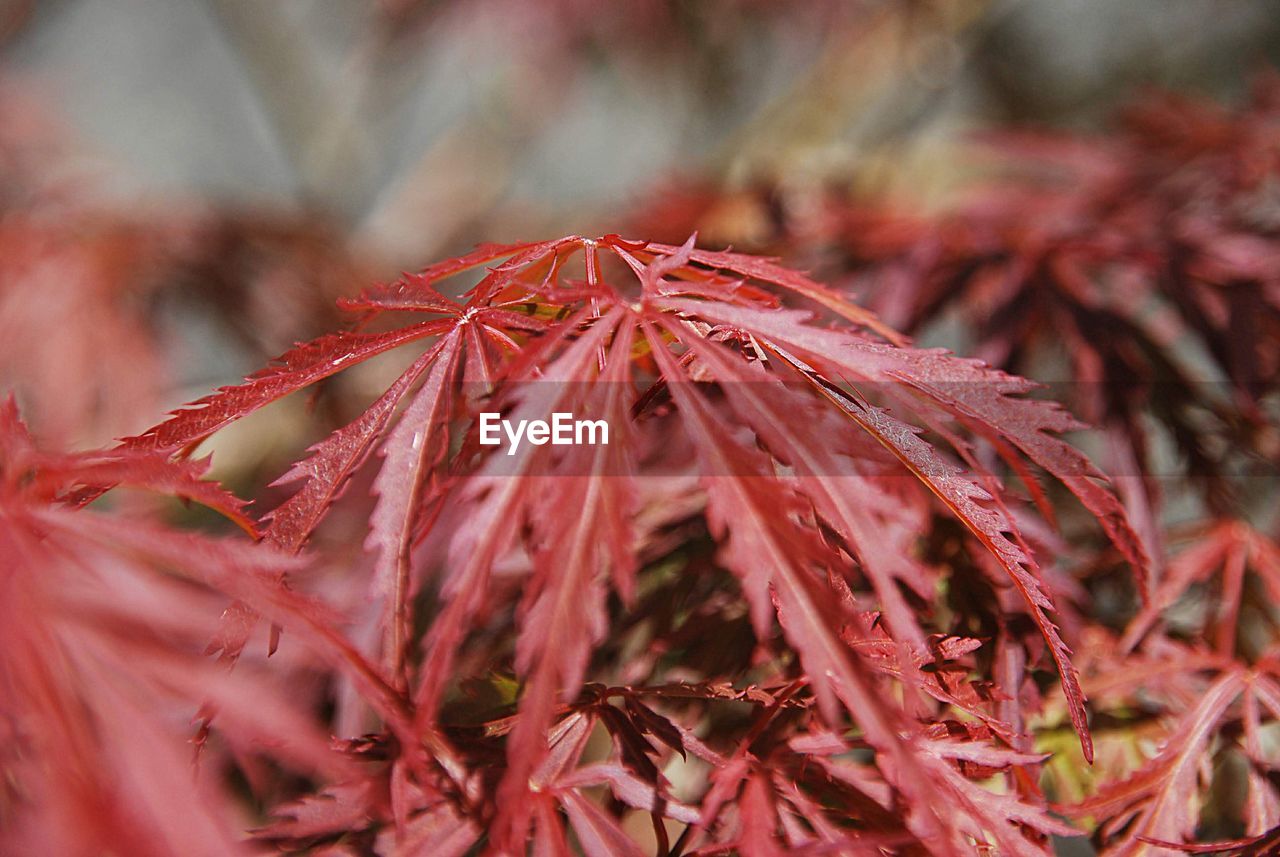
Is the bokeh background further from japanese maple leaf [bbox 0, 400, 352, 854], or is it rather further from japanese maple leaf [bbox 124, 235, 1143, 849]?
japanese maple leaf [bbox 0, 400, 352, 854]

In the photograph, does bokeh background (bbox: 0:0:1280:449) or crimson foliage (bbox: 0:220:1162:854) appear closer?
crimson foliage (bbox: 0:220:1162:854)

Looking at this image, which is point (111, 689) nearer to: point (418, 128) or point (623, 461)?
point (623, 461)

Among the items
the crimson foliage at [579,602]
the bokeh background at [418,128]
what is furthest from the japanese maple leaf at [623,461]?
the bokeh background at [418,128]

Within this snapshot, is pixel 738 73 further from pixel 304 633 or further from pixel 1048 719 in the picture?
pixel 304 633

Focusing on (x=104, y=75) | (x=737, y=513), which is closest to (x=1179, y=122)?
(x=737, y=513)

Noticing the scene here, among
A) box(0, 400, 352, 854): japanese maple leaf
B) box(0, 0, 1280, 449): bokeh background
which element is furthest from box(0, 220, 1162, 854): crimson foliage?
box(0, 0, 1280, 449): bokeh background

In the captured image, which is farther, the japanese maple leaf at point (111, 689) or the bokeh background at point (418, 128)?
the bokeh background at point (418, 128)

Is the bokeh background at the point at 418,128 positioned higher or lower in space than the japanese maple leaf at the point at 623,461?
higher

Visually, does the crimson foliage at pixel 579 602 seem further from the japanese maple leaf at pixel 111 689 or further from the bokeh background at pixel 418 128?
the bokeh background at pixel 418 128

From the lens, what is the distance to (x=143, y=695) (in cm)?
26

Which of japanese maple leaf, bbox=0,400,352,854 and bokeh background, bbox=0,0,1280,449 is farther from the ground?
bokeh background, bbox=0,0,1280,449

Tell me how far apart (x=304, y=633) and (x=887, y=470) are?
29cm

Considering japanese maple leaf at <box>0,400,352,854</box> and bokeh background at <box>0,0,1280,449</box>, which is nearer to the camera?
japanese maple leaf at <box>0,400,352,854</box>

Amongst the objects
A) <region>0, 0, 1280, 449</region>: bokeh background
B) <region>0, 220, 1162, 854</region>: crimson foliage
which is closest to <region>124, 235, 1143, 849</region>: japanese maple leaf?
<region>0, 220, 1162, 854</region>: crimson foliage
